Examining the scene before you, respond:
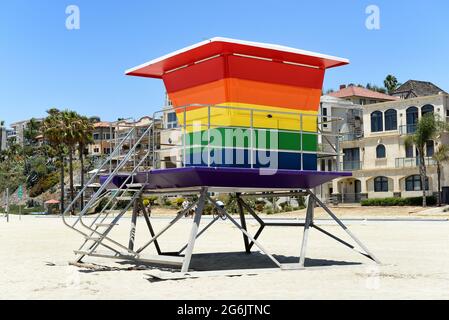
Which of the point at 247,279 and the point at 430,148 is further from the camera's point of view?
the point at 430,148

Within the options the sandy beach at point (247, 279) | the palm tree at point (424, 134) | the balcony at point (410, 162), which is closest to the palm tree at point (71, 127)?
the balcony at point (410, 162)

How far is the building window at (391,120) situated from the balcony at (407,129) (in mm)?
908

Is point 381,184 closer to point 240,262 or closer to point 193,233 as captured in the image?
point 240,262

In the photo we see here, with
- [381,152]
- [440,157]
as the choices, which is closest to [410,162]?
[381,152]

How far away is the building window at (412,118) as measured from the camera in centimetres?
6950

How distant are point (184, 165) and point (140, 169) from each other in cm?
273

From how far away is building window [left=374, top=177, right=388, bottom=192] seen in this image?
71.9 m

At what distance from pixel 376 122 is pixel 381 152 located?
11.6 feet

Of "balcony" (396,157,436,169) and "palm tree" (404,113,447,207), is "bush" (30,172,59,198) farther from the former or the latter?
"palm tree" (404,113,447,207)

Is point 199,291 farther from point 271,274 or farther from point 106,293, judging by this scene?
point 271,274

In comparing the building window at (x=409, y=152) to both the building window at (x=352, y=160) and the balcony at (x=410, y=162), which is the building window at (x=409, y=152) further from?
the building window at (x=352, y=160)

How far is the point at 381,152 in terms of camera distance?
72.6 m

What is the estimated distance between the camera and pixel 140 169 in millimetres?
16531
